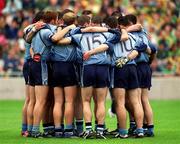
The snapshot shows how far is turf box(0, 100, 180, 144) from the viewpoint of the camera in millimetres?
18156

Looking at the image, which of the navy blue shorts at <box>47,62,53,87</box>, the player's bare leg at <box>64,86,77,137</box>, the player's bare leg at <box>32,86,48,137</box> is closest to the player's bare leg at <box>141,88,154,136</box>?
the player's bare leg at <box>64,86,77,137</box>

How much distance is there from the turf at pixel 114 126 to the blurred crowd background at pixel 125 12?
1.77 m

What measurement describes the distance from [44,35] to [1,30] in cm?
1598

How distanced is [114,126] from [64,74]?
329 centimetres

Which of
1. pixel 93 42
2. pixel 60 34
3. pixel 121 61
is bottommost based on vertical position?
pixel 121 61

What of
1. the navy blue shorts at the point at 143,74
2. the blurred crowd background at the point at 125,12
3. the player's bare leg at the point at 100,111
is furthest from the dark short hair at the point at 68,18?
the blurred crowd background at the point at 125,12

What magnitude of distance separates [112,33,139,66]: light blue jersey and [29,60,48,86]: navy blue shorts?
142cm

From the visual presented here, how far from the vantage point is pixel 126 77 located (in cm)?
1892

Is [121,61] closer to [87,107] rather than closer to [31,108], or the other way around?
[87,107]

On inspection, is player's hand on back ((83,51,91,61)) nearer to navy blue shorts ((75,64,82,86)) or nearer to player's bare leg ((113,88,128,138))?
navy blue shorts ((75,64,82,86))

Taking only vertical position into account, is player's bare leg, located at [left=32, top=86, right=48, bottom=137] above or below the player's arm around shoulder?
below

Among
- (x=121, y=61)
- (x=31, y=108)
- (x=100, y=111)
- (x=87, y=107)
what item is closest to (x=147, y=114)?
(x=100, y=111)

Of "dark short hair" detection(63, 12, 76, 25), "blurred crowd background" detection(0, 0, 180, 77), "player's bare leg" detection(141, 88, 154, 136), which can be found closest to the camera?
"dark short hair" detection(63, 12, 76, 25)

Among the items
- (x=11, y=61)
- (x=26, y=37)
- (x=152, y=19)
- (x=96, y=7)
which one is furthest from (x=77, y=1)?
(x=26, y=37)
